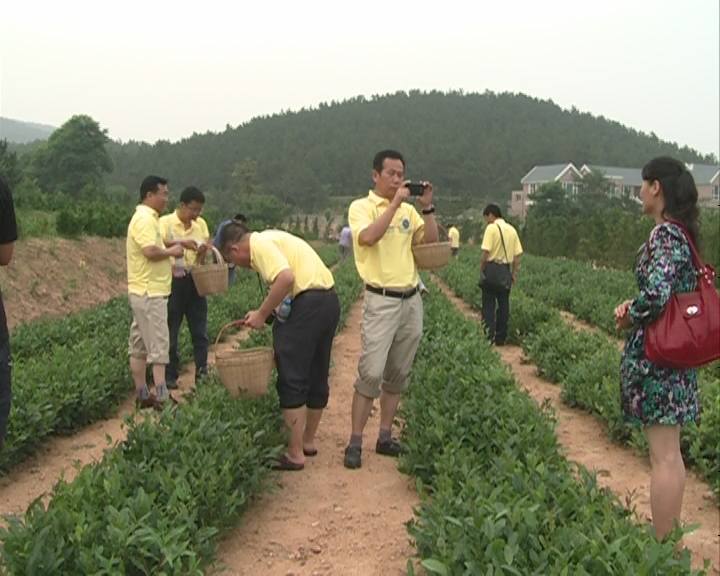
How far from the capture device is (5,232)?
2.91m

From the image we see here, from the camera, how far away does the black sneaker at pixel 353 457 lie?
459 cm

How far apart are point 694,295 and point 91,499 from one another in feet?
8.98

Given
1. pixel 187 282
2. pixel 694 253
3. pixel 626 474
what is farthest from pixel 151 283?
pixel 694 253

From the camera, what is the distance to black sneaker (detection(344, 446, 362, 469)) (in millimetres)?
4586

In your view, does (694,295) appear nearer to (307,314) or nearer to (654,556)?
(654,556)

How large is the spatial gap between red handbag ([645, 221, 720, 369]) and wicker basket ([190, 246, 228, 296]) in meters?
3.65

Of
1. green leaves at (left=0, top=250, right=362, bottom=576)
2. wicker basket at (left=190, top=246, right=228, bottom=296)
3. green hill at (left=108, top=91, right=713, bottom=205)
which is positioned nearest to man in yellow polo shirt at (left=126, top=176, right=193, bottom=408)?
wicker basket at (left=190, top=246, right=228, bottom=296)

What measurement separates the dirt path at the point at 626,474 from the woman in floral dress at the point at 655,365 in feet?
1.15

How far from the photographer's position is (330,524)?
3803 millimetres

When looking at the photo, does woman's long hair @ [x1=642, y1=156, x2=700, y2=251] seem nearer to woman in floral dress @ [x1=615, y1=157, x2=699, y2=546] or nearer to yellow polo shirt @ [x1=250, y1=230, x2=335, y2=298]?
woman in floral dress @ [x1=615, y1=157, x2=699, y2=546]

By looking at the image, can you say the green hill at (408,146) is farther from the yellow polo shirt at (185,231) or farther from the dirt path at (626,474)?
the dirt path at (626,474)

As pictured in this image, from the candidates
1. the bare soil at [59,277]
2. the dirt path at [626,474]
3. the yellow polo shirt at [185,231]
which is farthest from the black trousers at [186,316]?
the bare soil at [59,277]

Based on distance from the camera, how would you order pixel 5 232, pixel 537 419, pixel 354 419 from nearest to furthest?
pixel 5 232
pixel 537 419
pixel 354 419

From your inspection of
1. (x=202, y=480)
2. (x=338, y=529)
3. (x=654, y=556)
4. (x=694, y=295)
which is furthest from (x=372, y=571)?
(x=694, y=295)
